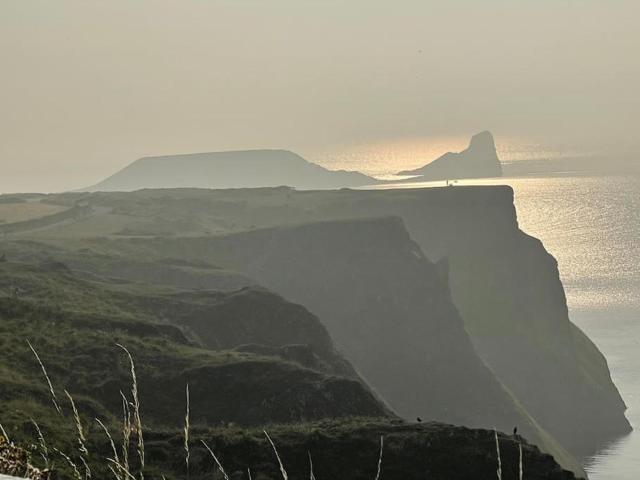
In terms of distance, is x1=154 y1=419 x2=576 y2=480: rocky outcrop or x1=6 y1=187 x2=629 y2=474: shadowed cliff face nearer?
x1=154 y1=419 x2=576 y2=480: rocky outcrop

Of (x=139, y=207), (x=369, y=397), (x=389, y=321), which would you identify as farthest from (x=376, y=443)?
(x=139, y=207)

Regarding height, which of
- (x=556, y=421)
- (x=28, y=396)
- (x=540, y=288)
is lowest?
(x=556, y=421)

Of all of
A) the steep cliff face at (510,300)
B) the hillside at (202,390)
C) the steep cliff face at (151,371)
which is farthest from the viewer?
the steep cliff face at (510,300)

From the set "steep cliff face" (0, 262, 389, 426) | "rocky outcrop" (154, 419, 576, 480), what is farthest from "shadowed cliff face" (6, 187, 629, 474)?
"rocky outcrop" (154, 419, 576, 480)

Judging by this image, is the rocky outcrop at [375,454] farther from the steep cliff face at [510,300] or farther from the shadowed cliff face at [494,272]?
the steep cliff face at [510,300]

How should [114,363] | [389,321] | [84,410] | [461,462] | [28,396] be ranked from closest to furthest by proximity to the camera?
[461,462] < [28,396] < [84,410] < [114,363] < [389,321]

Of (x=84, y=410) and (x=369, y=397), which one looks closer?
(x=84, y=410)

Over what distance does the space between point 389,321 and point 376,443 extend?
79942mm

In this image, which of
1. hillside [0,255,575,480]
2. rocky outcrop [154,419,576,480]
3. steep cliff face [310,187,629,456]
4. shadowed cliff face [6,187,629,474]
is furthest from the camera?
steep cliff face [310,187,629,456]

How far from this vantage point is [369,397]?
42969 millimetres

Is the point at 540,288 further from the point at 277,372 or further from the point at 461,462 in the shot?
the point at 461,462

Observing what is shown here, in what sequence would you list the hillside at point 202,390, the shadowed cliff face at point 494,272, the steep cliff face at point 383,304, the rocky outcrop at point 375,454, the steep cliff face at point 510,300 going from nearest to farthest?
the rocky outcrop at point 375,454, the hillside at point 202,390, the steep cliff face at point 383,304, the shadowed cliff face at point 494,272, the steep cliff face at point 510,300

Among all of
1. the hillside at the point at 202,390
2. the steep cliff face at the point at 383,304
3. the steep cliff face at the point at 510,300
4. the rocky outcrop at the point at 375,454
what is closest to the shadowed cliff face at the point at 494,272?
the steep cliff face at the point at 510,300

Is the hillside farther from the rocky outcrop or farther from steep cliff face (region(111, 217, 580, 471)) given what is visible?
steep cliff face (region(111, 217, 580, 471))
